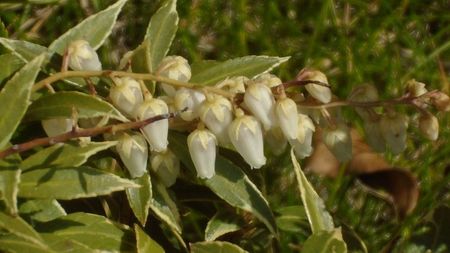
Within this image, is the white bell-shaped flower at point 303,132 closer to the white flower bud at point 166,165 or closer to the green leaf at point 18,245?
the white flower bud at point 166,165

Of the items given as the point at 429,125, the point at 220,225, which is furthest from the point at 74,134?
A: the point at 429,125

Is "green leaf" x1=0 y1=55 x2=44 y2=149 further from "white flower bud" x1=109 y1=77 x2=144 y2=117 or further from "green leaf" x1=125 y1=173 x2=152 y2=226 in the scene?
"green leaf" x1=125 y1=173 x2=152 y2=226

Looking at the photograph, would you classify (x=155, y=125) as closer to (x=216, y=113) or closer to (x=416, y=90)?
(x=216, y=113)

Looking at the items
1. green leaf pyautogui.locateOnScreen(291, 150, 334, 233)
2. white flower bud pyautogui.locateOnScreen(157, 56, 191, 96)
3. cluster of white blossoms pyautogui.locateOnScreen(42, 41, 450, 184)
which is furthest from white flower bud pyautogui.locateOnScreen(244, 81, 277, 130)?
green leaf pyautogui.locateOnScreen(291, 150, 334, 233)

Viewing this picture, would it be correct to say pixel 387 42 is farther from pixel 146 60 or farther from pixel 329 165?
pixel 146 60

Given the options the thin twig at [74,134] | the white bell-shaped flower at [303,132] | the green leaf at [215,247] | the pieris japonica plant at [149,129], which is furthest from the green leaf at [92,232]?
the white bell-shaped flower at [303,132]

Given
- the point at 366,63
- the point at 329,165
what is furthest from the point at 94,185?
the point at 366,63
